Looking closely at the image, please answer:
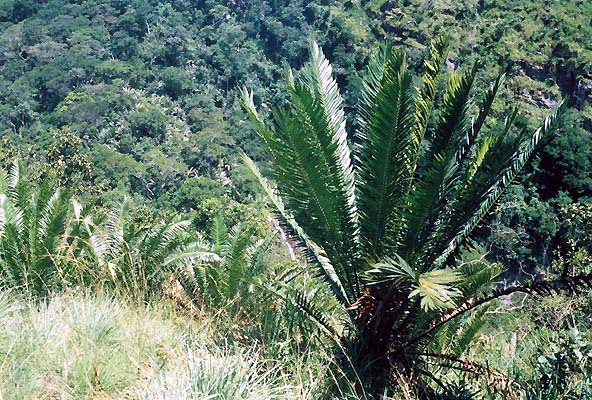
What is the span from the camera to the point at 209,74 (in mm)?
58688

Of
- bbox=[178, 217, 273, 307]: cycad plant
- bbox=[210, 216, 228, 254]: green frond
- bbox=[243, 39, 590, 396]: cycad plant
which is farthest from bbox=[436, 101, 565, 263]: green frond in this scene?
bbox=[210, 216, 228, 254]: green frond

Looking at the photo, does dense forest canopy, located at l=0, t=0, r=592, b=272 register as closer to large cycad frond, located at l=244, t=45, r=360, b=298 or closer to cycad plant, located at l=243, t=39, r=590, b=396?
large cycad frond, located at l=244, t=45, r=360, b=298

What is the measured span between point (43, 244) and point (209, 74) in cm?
5563

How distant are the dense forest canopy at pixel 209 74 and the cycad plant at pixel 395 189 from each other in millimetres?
18794

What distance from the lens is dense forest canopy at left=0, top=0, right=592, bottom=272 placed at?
26.8m

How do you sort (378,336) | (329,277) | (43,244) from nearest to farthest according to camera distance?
(378,336) < (329,277) < (43,244)

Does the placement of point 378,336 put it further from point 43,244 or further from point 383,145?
point 43,244

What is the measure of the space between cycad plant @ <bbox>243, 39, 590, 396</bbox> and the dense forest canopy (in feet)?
61.7

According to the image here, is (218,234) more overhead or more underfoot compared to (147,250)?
more underfoot

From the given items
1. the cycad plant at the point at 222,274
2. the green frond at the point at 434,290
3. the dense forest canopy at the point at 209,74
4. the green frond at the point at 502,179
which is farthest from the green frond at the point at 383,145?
the dense forest canopy at the point at 209,74

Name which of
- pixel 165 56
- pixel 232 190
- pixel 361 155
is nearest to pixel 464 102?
pixel 361 155

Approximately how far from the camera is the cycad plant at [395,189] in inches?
134

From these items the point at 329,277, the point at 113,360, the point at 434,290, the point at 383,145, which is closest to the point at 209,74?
the point at 329,277

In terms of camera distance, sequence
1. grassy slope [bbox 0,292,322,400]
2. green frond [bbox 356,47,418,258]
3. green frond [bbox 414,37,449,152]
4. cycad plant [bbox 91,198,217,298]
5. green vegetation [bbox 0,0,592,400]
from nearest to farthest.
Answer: grassy slope [bbox 0,292,322,400]
green vegetation [bbox 0,0,592,400]
green frond [bbox 356,47,418,258]
green frond [bbox 414,37,449,152]
cycad plant [bbox 91,198,217,298]
